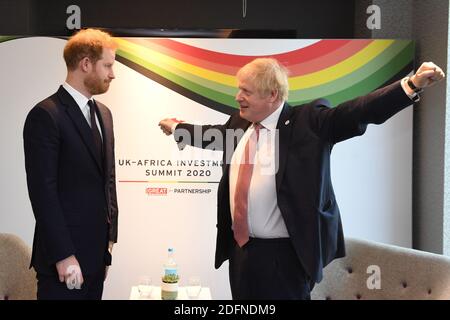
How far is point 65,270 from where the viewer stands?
2.42 meters

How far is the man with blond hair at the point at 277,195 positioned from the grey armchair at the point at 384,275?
1.32 feet

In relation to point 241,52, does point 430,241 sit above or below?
below

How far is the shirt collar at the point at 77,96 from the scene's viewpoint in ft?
8.48

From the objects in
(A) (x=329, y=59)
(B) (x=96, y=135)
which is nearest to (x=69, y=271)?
(B) (x=96, y=135)

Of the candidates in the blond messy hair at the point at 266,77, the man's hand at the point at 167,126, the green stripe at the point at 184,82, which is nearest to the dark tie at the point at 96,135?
the blond messy hair at the point at 266,77

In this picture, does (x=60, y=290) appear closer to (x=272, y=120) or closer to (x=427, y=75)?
(x=272, y=120)

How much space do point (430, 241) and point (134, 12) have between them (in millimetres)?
2488

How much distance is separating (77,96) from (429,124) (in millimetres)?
2229

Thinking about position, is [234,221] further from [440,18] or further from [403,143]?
[440,18]

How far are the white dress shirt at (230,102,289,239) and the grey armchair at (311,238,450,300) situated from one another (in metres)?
0.62

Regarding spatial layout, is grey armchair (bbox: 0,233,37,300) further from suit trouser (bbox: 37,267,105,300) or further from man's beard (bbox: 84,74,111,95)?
man's beard (bbox: 84,74,111,95)

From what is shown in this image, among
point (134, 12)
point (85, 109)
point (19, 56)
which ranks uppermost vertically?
point (134, 12)

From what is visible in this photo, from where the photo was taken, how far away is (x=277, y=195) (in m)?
2.59

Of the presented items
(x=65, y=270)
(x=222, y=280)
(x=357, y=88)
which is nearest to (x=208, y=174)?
(x=222, y=280)
